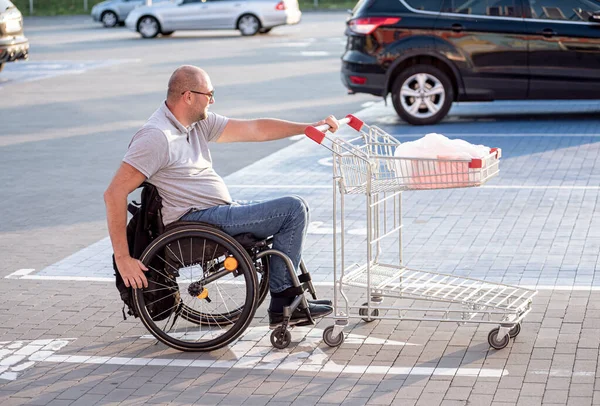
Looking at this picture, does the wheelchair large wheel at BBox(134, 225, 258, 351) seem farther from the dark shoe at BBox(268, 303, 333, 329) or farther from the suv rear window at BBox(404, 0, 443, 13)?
the suv rear window at BBox(404, 0, 443, 13)

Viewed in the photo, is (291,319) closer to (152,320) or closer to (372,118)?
(152,320)

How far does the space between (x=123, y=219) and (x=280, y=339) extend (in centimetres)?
103

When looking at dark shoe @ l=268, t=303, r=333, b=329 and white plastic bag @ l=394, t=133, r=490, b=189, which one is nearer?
white plastic bag @ l=394, t=133, r=490, b=189

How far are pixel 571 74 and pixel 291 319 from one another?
922cm

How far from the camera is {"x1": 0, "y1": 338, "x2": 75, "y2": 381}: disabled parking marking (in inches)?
232

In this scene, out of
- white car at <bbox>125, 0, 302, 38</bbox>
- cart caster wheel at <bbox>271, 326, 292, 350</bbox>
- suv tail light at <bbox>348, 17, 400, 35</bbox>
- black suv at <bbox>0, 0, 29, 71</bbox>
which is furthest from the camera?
white car at <bbox>125, 0, 302, 38</bbox>

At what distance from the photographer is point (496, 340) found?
5.97m

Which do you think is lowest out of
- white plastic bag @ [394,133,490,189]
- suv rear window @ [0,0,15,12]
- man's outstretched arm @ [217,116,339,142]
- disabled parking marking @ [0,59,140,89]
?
disabled parking marking @ [0,59,140,89]

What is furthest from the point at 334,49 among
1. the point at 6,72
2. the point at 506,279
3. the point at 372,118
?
the point at 506,279

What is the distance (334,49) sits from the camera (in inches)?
1096

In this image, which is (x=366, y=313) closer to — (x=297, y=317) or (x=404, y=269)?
(x=404, y=269)

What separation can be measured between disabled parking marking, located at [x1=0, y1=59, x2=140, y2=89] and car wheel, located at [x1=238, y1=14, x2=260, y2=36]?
8.12m

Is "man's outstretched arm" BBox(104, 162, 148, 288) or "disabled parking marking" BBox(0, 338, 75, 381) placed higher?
"man's outstretched arm" BBox(104, 162, 148, 288)

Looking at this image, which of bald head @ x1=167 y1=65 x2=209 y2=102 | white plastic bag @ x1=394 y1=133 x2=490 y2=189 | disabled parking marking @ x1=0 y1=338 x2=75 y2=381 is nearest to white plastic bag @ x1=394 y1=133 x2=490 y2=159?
white plastic bag @ x1=394 y1=133 x2=490 y2=189
